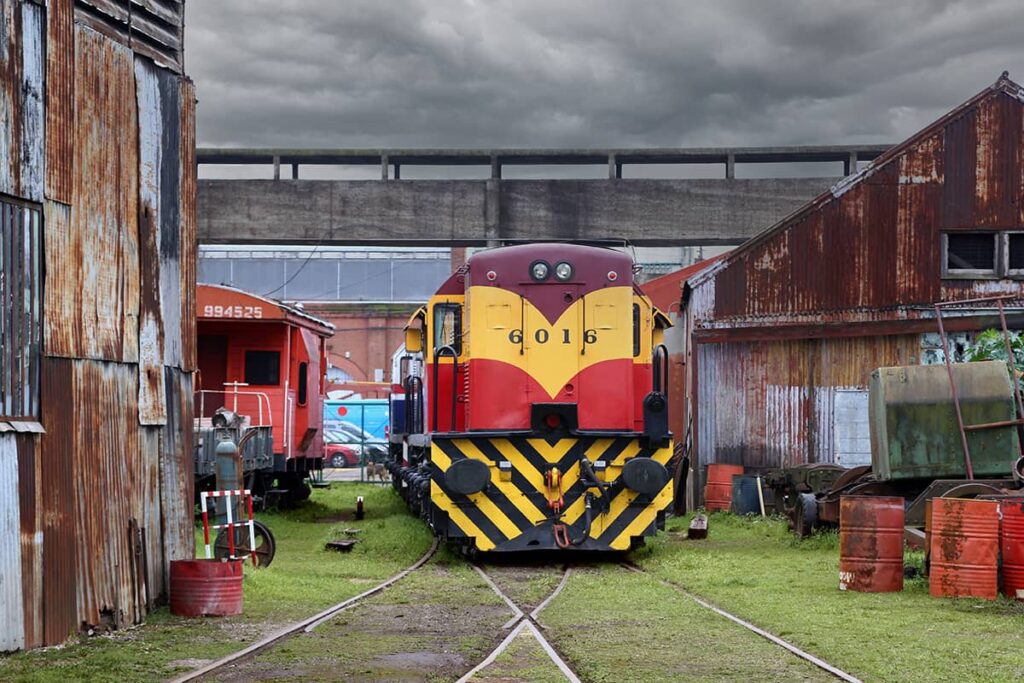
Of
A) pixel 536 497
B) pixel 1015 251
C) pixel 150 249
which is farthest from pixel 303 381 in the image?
pixel 150 249

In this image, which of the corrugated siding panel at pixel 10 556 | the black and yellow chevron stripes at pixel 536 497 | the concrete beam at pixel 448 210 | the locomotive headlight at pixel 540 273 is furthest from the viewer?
the concrete beam at pixel 448 210

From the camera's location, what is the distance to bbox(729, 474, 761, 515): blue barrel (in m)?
21.9

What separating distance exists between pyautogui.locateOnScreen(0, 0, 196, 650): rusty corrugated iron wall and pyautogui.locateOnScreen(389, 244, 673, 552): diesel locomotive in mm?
4164

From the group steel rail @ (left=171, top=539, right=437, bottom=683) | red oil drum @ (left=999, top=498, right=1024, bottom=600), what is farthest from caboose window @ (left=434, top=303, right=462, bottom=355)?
red oil drum @ (left=999, top=498, right=1024, bottom=600)

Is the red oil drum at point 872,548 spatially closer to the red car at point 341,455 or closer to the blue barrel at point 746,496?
the blue barrel at point 746,496

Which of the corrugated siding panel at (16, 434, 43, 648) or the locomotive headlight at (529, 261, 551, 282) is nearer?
the corrugated siding panel at (16, 434, 43, 648)

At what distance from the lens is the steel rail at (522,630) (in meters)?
8.27

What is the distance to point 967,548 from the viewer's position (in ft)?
39.0

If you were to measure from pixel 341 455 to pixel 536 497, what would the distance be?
3359cm

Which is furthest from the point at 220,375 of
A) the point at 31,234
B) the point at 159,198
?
the point at 31,234

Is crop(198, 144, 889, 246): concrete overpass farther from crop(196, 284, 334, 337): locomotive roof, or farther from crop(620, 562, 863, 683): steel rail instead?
crop(620, 562, 863, 683): steel rail

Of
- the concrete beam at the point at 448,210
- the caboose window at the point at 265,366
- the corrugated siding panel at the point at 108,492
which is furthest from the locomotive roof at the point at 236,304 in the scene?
the corrugated siding panel at the point at 108,492

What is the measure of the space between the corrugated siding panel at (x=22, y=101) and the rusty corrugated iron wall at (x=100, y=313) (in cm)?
1

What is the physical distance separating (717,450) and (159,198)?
15.1m
